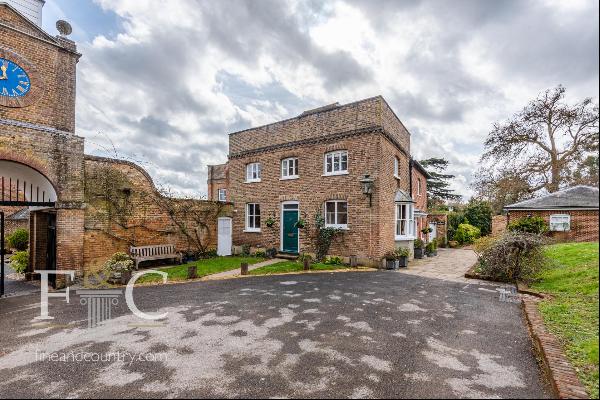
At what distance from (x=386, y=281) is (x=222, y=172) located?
2605 cm

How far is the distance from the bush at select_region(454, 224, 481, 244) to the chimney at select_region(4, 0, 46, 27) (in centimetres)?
2758

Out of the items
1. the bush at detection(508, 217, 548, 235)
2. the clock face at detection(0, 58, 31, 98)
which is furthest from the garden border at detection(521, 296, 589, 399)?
the clock face at detection(0, 58, 31, 98)

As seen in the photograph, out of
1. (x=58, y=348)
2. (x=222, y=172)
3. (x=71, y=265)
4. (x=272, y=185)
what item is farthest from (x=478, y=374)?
(x=222, y=172)

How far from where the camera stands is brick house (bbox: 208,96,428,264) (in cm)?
1206

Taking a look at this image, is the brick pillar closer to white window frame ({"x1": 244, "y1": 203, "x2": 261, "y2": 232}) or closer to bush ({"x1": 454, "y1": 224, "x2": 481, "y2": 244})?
white window frame ({"x1": 244, "y1": 203, "x2": 261, "y2": 232})

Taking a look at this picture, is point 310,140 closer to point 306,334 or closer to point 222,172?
point 306,334

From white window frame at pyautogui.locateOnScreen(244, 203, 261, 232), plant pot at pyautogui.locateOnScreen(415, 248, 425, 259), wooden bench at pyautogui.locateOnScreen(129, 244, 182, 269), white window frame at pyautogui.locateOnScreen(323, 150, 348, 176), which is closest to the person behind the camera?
wooden bench at pyautogui.locateOnScreen(129, 244, 182, 269)

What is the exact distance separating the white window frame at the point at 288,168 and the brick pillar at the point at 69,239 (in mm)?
8699

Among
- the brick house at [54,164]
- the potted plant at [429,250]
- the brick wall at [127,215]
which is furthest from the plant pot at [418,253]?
the brick house at [54,164]

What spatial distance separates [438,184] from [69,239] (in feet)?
123

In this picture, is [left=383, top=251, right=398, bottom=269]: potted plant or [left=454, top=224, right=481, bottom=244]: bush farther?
[left=454, top=224, right=481, bottom=244]: bush

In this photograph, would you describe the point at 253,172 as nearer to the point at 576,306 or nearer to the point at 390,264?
the point at 390,264

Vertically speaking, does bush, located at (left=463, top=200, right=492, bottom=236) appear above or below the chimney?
below

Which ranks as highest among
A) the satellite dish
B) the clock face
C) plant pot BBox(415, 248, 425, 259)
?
the satellite dish
